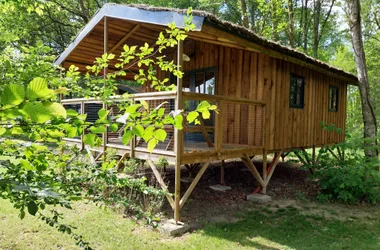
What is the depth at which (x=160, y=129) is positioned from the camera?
105 centimetres

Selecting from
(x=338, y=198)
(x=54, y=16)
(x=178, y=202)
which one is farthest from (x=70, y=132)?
(x=54, y=16)

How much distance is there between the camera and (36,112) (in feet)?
2.34

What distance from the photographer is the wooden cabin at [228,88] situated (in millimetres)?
5801

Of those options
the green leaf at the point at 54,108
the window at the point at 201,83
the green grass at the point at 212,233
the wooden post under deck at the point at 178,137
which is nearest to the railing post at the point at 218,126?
the wooden post under deck at the point at 178,137

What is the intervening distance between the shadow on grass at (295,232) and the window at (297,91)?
356cm

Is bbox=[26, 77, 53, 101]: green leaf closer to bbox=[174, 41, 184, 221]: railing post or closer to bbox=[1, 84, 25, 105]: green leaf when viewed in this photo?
bbox=[1, 84, 25, 105]: green leaf

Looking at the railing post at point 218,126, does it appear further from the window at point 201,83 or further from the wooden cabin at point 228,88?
the window at point 201,83

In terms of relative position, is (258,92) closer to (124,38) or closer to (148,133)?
(124,38)

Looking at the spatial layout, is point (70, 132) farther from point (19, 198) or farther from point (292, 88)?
point (292, 88)

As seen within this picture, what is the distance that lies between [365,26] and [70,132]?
95.0 ft

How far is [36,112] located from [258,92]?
724 centimetres

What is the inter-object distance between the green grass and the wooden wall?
7.74ft

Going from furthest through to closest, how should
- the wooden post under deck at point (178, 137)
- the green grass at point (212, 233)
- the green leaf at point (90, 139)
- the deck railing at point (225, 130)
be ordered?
the deck railing at point (225, 130)
the wooden post under deck at point (178, 137)
the green grass at point (212, 233)
the green leaf at point (90, 139)

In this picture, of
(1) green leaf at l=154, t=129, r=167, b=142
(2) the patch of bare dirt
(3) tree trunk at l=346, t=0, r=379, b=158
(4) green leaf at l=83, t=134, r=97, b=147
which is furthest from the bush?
(4) green leaf at l=83, t=134, r=97, b=147
